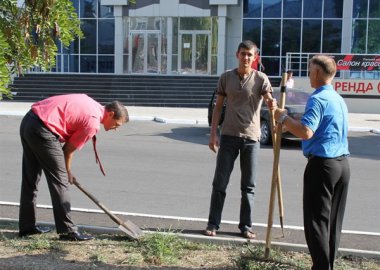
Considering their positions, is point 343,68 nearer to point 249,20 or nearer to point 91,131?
point 249,20

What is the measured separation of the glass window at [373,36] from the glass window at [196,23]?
971 centimetres

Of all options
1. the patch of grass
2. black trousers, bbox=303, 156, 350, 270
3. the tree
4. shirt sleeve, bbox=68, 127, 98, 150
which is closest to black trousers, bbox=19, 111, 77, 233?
shirt sleeve, bbox=68, 127, 98, 150

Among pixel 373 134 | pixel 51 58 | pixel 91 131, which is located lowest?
pixel 373 134

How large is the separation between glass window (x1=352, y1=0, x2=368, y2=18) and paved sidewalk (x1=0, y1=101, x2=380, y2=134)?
39.5 ft

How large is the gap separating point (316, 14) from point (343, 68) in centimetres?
1010

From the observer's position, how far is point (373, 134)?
699 inches

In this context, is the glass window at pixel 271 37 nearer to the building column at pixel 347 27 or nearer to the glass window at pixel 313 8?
the glass window at pixel 313 8

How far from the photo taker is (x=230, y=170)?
5.68 metres

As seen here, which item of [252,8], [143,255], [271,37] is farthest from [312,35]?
[143,255]

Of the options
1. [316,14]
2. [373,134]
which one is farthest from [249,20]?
[373,134]

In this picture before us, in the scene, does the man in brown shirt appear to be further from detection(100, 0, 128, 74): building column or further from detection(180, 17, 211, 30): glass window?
detection(100, 0, 128, 74): building column

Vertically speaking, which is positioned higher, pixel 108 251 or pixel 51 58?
pixel 51 58

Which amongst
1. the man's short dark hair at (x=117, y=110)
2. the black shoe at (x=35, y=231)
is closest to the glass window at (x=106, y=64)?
the black shoe at (x=35, y=231)

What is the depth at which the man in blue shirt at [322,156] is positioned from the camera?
160 inches
